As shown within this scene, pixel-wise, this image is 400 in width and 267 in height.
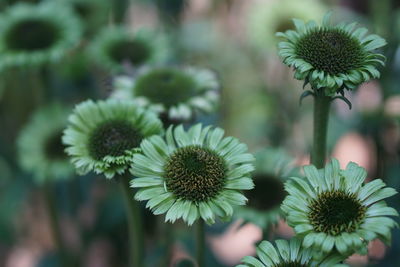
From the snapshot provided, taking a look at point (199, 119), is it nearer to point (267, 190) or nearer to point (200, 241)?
point (267, 190)

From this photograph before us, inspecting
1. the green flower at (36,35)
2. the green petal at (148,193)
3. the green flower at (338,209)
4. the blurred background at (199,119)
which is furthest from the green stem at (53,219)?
the green flower at (338,209)

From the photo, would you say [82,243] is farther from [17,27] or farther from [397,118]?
[397,118]

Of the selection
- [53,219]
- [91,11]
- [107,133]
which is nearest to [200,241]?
[107,133]

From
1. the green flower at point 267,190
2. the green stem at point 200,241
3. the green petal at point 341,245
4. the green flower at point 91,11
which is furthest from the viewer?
the green flower at point 91,11

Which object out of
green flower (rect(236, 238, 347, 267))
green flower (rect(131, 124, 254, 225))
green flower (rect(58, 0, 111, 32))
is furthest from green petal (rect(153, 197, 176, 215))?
green flower (rect(58, 0, 111, 32))

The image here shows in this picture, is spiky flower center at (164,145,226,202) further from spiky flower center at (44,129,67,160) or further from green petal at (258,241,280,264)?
spiky flower center at (44,129,67,160)

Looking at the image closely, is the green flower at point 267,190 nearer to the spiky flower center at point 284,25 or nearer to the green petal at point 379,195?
the green petal at point 379,195
